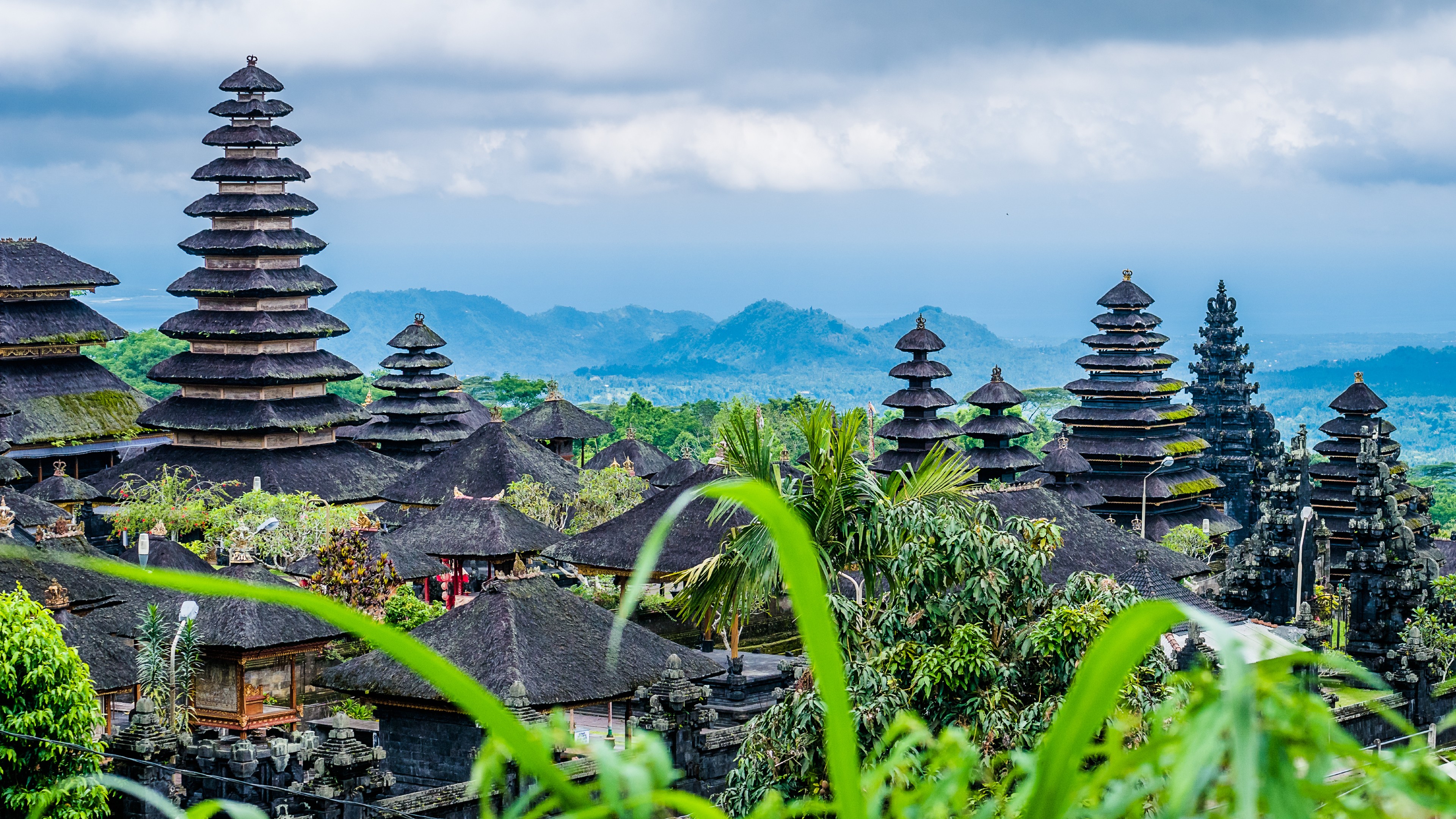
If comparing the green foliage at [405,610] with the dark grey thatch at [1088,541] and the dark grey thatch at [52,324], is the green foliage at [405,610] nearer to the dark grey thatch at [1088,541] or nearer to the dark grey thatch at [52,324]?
the dark grey thatch at [1088,541]

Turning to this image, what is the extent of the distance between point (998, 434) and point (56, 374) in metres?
23.8

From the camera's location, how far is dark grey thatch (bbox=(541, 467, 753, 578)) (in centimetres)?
Answer: 2928

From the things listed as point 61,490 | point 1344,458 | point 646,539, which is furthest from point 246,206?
point 1344,458

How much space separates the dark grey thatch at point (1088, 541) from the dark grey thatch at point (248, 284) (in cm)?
1894

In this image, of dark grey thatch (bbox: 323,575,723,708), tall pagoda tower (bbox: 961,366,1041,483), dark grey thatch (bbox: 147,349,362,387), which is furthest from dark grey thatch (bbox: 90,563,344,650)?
tall pagoda tower (bbox: 961,366,1041,483)

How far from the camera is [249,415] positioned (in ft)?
135

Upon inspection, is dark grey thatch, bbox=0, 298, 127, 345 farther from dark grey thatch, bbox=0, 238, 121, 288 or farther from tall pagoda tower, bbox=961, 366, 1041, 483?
tall pagoda tower, bbox=961, 366, 1041, 483

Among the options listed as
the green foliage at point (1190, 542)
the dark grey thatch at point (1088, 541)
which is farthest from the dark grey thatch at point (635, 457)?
the dark grey thatch at point (1088, 541)

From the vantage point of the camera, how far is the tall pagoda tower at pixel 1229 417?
4984 cm

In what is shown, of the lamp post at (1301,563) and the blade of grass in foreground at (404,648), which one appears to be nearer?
the blade of grass in foreground at (404,648)

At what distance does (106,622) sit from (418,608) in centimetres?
540

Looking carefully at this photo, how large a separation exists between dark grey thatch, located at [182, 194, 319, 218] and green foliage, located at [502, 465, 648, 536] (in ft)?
34.4

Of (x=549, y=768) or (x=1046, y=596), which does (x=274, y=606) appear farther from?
(x=549, y=768)

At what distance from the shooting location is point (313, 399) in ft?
141
